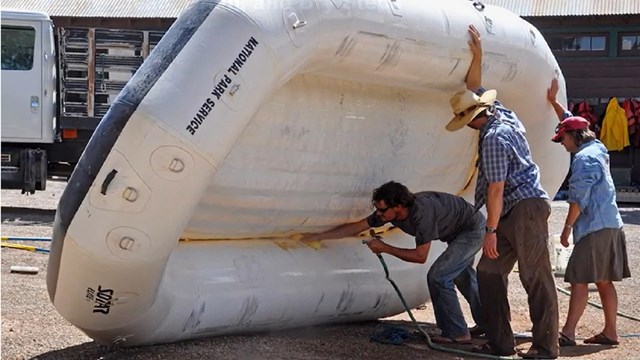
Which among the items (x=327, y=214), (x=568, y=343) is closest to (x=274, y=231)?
(x=327, y=214)

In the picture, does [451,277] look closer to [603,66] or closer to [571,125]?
[571,125]

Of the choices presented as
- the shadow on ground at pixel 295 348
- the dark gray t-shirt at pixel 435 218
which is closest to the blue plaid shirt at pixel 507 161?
the dark gray t-shirt at pixel 435 218

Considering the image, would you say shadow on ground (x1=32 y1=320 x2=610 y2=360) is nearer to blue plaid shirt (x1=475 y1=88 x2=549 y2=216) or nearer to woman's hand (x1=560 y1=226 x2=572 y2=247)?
woman's hand (x1=560 y1=226 x2=572 y2=247)

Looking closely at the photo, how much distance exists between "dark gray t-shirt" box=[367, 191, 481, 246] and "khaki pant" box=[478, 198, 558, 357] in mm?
350

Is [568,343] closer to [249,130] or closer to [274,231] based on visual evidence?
[274,231]

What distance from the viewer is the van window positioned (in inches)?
493

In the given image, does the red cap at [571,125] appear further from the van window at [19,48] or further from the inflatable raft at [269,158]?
the van window at [19,48]

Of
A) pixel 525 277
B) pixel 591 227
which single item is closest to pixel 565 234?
pixel 591 227

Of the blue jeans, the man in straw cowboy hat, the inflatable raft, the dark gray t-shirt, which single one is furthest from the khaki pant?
the inflatable raft

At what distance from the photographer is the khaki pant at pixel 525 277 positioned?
19.1ft

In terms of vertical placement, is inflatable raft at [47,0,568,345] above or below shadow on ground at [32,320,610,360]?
above

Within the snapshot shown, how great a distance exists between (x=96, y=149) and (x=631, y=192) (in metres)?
15.7

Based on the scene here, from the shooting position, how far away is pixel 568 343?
259 inches

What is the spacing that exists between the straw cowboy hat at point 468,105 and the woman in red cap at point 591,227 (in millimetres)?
752
